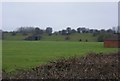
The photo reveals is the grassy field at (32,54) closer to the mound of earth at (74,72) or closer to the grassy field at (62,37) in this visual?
the mound of earth at (74,72)

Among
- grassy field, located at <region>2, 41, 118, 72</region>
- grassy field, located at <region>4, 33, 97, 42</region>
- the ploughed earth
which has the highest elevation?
the ploughed earth

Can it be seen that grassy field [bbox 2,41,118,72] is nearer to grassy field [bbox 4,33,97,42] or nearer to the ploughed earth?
the ploughed earth

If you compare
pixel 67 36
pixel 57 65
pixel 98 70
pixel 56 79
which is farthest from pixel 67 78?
pixel 67 36

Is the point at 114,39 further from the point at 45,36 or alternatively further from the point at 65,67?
the point at 45,36

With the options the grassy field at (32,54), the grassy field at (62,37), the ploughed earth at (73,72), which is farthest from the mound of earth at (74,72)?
the grassy field at (62,37)

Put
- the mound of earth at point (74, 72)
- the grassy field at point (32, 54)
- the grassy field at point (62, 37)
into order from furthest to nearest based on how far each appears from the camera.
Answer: the grassy field at point (62, 37) → the grassy field at point (32, 54) → the mound of earth at point (74, 72)

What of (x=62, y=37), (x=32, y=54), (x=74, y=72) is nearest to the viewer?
(x=74, y=72)

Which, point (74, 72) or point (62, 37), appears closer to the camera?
point (74, 72)

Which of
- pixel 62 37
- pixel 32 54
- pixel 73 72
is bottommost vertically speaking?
pixel 62 37

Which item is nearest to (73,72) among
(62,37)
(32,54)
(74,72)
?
(74,72)

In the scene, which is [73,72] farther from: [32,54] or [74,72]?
[32,54]

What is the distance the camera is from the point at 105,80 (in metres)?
11.8

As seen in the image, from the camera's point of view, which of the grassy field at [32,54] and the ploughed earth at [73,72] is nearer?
the ploughed earth at [73,72]

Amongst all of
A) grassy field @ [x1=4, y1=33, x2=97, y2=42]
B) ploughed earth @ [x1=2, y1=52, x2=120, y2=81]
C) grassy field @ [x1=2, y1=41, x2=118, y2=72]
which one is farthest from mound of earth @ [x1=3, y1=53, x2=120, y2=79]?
grassy field @ [x1=4, y1=33, x2=97, y2=42]
